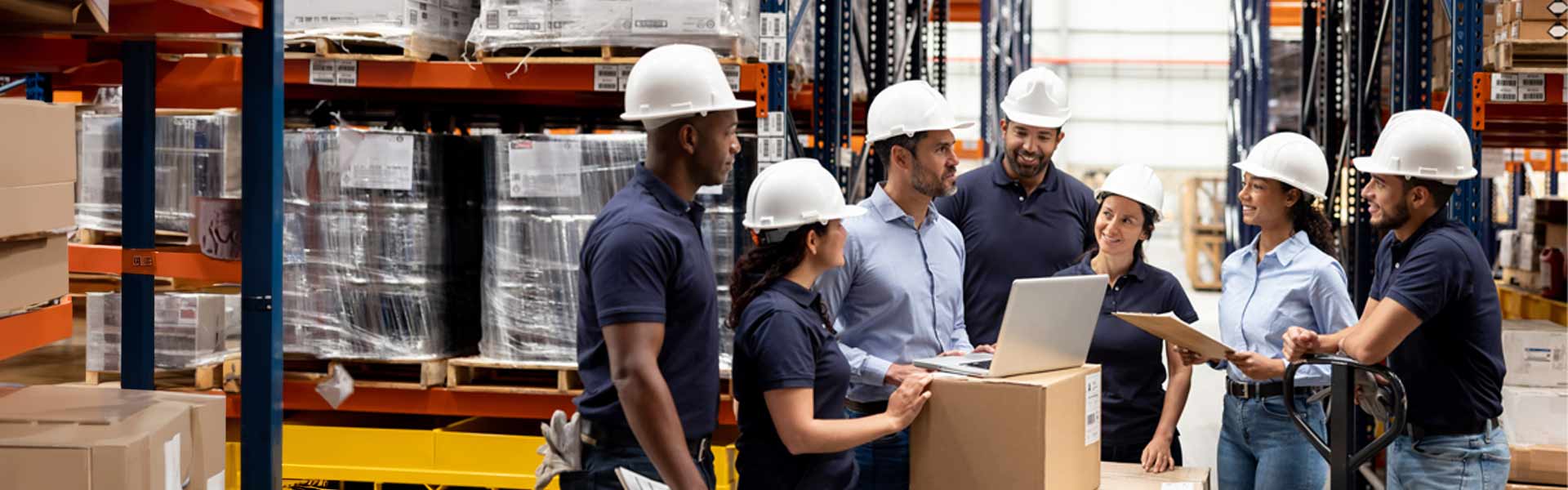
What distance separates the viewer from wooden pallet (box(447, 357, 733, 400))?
5.42m

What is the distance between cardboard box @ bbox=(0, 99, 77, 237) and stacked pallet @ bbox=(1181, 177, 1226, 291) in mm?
19621

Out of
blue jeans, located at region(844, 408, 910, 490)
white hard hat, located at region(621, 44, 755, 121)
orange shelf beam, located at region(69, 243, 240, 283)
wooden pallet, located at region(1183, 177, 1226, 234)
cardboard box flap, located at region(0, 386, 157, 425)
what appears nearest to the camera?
cardboard box flap, located at region(0, 386, 157, 425)

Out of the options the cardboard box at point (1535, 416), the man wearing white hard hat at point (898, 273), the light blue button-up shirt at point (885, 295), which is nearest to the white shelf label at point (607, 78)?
the man wearing white hard hat at point (898, 273)

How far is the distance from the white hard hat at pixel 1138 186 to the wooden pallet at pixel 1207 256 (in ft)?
56.0

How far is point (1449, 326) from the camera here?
401 cm

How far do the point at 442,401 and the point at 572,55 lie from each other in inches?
59.8

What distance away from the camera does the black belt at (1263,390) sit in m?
4.39

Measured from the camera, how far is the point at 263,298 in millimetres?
3504

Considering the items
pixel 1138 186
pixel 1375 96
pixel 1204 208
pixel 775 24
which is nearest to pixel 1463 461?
pixel 1138 186

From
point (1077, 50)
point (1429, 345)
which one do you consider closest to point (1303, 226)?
point (1429, 345)

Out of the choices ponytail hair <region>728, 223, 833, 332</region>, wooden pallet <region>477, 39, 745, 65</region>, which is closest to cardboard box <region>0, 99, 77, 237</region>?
ponytail hair <region>728, 223, 833, 332</region>

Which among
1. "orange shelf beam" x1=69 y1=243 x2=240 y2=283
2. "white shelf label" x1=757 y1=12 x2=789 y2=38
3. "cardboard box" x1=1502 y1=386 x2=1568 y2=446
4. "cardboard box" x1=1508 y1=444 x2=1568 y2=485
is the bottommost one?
"cardboard box" x1=1508 y1=444 x2=1568 y2=485

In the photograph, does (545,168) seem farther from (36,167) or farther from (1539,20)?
(1539,20)

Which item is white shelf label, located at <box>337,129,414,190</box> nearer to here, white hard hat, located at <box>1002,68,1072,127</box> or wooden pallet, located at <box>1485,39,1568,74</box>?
white hard hat, located at <box>1002,68,1072,127</box>
